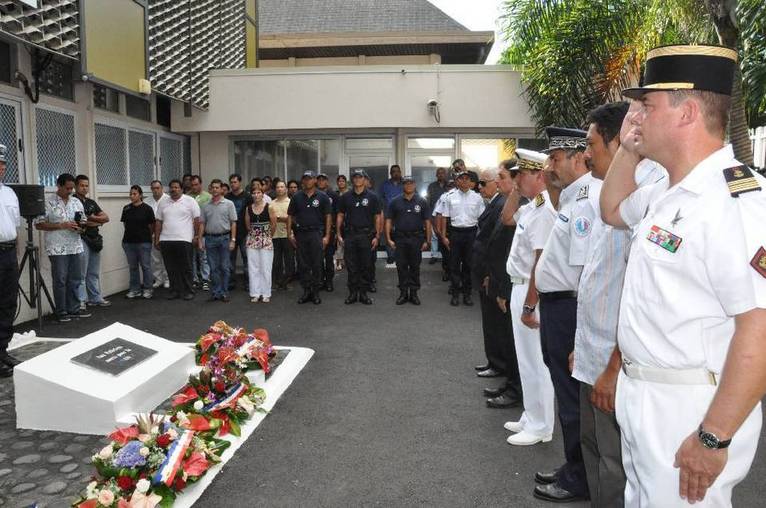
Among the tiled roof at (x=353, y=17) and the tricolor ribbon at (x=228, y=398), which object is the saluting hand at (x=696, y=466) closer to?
the tricolor ribbon at (x=228, y=398)

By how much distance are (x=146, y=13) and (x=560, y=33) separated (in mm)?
6242

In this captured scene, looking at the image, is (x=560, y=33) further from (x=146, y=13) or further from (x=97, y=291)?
(x=97, y=291)

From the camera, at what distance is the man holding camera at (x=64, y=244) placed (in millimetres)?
7344

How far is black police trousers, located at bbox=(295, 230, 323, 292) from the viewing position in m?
8.70

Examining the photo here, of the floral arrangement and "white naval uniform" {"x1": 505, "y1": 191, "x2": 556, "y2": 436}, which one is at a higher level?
"white naval uniform" {"x1": 505, "y1": 191, "x2": 556, "y2": 436}

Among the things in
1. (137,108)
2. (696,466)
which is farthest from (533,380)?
(137,108)

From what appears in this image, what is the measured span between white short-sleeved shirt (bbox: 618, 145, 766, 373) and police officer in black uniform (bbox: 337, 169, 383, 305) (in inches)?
276

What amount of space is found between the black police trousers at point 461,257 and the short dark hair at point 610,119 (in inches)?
232

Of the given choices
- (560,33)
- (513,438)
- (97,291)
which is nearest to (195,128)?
(97,291)

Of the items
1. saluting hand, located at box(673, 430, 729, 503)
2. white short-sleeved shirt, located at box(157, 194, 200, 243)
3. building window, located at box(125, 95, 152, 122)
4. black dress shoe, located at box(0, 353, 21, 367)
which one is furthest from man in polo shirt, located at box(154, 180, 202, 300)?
saluting hand, located at box(673, 430, 729, 503)

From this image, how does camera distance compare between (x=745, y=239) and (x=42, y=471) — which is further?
(x=42, y=471)

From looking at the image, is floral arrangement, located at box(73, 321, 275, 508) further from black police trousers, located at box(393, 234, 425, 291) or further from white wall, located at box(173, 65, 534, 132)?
white wall, located at box(173, 65, 534, 132)

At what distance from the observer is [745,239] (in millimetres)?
1511

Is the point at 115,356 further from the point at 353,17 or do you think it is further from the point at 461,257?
the point at 353,17
